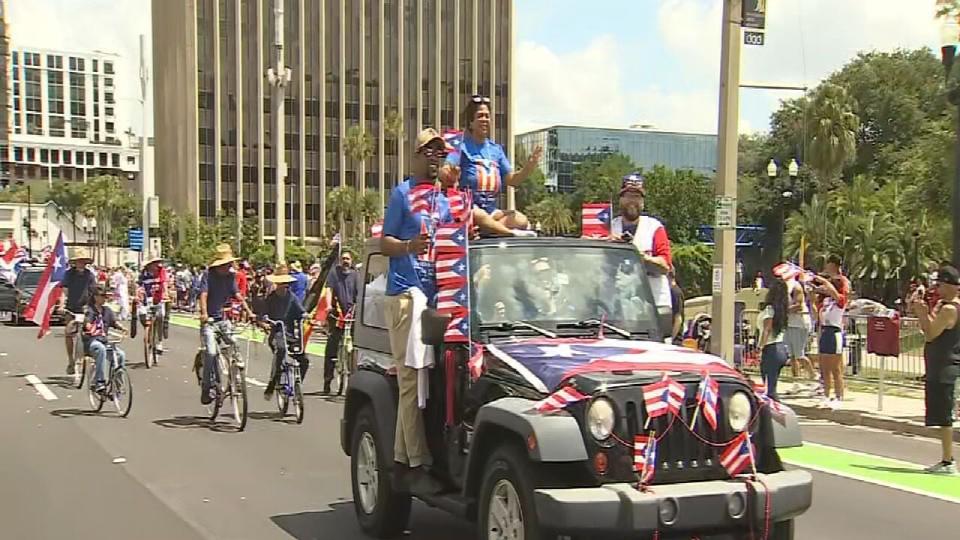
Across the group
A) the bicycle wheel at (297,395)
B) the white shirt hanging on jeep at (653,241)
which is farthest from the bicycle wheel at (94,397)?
the white shirt hanging on jeep at (653,241)

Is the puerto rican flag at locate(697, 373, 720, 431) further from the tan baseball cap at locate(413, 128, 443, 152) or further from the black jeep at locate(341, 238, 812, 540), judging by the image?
the tan baseball cap at locate(413, 128, 443, 152)

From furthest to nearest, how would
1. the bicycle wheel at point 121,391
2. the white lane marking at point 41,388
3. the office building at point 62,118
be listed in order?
the office building at point 62,118 < the white lane marking at point 41,388 < the bicycle wheel at point 121,391

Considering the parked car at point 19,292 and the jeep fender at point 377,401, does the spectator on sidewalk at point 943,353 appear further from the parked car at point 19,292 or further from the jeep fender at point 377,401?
the parked car at point 19,292

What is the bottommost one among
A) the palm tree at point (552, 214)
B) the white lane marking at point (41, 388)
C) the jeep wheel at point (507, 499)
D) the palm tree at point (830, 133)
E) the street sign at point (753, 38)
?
the white lane marking at point (41, 388)

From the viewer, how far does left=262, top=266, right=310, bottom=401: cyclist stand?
43.3 ft

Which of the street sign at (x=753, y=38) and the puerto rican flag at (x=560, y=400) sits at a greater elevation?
the street sign at (x=753, y=38)

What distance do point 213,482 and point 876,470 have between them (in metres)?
6.36

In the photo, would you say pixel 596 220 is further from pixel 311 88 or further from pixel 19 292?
pixel 311 88

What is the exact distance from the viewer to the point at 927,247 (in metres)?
44.2

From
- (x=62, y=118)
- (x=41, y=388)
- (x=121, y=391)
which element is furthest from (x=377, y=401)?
(x=62, y=118)

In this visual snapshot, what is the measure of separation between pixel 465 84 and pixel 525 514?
3734 inches

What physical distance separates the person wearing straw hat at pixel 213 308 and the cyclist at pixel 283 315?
0.74 meters

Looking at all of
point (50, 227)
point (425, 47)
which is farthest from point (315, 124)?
point (50, 227)

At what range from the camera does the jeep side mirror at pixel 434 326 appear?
20.2ft
